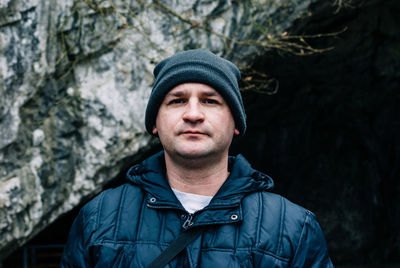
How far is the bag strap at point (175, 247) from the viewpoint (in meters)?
1.23

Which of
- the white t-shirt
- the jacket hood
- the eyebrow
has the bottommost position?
the white t-shirt

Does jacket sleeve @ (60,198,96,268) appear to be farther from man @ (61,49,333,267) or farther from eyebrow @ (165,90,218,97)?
eyebrow @ (165,90,218,97)

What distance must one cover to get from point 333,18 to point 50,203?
94.6 inches

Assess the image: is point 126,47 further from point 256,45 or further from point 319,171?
point 319,171

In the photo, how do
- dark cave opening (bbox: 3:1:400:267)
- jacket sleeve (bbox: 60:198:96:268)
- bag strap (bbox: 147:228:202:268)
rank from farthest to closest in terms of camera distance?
1. dark cave opening (bbox: 3:1:400:267)
2. jacket sleeve (bbox: 60:198:96:268)
3. bag strap (bbox: 147:228:202:268)

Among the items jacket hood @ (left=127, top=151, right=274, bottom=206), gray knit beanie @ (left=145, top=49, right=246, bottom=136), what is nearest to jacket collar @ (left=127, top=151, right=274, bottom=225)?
jacket hood @ (left=127, top=151, right=274, bottom=206)

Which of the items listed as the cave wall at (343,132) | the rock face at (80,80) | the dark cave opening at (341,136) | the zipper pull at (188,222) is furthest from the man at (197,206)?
the cave wall at (343,132)

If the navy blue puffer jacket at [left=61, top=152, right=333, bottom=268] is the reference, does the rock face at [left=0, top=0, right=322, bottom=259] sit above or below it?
above

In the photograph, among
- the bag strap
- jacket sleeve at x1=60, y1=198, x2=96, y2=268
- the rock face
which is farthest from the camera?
the rock face

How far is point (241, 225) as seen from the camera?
4.32ft

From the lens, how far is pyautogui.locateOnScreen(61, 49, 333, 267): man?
1.28 metres

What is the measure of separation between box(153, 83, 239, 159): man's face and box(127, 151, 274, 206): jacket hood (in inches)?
3.8

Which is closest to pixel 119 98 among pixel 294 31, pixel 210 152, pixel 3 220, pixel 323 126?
pixel 3 220

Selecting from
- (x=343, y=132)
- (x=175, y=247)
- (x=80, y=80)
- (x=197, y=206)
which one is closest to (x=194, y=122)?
(x=197, y=206)
